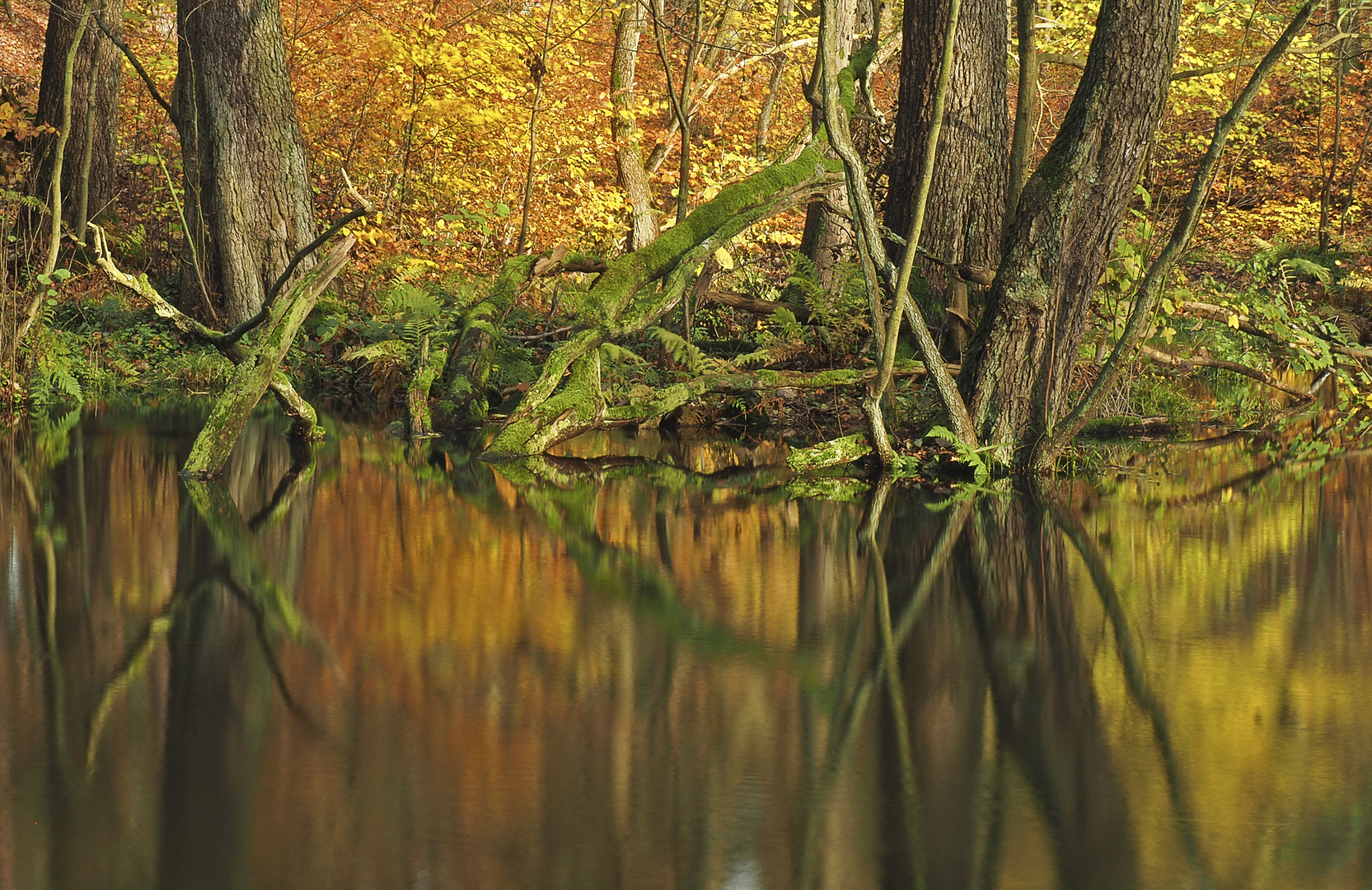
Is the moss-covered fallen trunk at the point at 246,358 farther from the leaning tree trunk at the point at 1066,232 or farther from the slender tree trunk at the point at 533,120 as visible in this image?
the slender tree trunk at the point at 533,120

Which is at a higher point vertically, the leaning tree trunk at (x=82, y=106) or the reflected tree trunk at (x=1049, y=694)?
the leaning tree trunk at (x=82, y=106)

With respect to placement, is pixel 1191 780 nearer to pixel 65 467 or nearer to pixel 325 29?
pixel 65 467

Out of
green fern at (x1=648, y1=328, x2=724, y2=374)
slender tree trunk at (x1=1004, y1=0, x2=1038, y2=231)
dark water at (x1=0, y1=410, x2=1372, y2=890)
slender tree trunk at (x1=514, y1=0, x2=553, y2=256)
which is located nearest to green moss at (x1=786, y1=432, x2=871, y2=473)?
dark water at (x1=0, y1=410, x2=1372, y2=890)

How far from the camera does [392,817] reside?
3555mm

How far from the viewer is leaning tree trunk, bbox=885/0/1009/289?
38.7ft

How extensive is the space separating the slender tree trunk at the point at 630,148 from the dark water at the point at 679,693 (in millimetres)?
16660

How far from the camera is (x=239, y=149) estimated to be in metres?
16.8

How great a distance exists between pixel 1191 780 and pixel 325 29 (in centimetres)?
2115

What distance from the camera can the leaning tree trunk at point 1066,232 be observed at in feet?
30.0

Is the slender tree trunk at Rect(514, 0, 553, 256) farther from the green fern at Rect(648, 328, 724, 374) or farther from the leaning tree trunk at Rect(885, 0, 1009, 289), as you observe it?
the leaning tree trunk at Rect(885, 0, 1009, 289)

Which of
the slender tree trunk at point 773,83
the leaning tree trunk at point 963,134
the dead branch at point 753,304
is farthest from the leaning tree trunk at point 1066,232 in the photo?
the slender tree trunk at point 773,83

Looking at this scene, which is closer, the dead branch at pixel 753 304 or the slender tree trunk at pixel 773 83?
the dead branch at pixel 753 304

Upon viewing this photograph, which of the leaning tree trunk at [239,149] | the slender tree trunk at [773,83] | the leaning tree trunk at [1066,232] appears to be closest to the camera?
the leaning tree trunk at [1066,232]

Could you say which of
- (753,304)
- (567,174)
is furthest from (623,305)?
(567,174)
